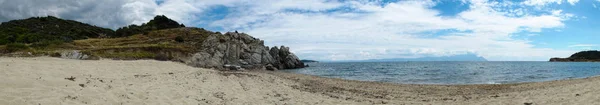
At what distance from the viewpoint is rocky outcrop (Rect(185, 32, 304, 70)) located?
51.8m

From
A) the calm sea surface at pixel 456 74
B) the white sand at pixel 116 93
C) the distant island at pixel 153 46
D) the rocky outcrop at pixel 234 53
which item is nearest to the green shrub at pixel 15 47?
the distant island at pixel 153 46

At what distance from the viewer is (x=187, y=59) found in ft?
160

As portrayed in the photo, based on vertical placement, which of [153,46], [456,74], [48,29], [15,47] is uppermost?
[48,29]

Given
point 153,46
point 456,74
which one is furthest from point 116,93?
point 456,74

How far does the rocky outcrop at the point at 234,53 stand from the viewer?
5178cm

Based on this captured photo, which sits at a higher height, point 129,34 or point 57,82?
point 129,34

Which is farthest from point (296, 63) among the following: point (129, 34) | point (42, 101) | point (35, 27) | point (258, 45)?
point (42, 101)

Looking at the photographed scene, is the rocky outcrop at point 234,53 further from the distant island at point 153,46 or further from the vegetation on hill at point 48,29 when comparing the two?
the vegetation on hill at point 48,29

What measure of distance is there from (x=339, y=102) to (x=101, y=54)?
29.4m

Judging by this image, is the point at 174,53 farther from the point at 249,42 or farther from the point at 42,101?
the point at 42,101

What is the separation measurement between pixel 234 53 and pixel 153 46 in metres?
15.9

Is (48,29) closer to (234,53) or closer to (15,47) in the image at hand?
(234,53)

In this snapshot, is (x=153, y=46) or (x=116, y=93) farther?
(x=153, y=46)

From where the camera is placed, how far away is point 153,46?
47.2 meters
